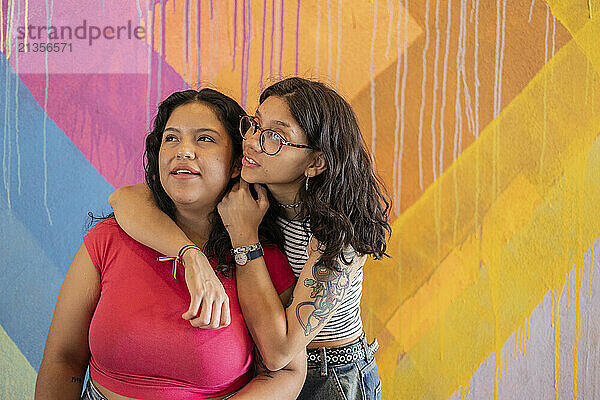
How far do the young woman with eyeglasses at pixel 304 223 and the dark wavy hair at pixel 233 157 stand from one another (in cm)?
4

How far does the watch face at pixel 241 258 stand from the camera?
137 centimetres

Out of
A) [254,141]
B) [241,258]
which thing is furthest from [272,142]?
[241,258]

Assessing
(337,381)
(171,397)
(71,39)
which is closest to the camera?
(171,397)

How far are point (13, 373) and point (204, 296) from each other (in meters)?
1.18

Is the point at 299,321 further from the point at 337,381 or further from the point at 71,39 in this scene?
the point at 71,39

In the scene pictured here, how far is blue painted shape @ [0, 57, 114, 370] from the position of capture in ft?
6.42

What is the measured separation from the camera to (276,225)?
154 centimetres

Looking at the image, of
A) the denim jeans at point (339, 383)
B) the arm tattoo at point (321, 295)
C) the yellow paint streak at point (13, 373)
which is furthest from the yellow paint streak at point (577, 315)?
the yellow paint streak at point (13, 373)

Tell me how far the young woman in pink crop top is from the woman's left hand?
4 cm

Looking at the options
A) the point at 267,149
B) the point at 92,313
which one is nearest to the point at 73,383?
the point at 92,313

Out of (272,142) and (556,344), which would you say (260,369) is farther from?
(556,344)

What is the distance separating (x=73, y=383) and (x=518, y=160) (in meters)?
1.58

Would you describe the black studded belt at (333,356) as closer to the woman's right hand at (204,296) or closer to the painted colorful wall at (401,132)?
the woman's right hand at (204,296)

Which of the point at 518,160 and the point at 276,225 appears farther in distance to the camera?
the point at 518,160
